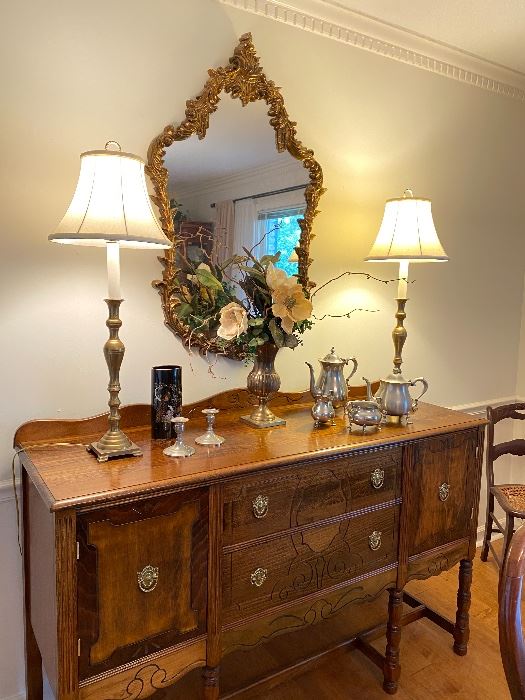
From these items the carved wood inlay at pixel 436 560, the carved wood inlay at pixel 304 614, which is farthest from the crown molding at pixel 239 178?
the carved wood inlay at pixel 436 560

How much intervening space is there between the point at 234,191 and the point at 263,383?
73 cm

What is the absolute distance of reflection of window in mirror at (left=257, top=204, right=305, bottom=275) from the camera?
207 centimetres

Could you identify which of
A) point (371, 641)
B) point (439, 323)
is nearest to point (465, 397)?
point (439, 323)

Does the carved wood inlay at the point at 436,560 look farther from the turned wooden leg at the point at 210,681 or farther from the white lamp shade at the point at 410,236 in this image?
the white lamp shade at the point at 410,236

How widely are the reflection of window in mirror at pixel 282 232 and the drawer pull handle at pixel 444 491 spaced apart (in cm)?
101

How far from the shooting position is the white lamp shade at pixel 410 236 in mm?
2076

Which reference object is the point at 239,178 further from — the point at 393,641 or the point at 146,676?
the point at 393,641

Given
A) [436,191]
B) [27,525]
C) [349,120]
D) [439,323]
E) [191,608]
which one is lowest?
[191,608]

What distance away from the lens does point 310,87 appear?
2125mm

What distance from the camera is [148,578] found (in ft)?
4.56

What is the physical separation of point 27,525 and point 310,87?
1918 mm

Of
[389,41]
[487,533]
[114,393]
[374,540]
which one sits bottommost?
[487,533]

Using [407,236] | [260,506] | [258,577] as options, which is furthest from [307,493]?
[407,236]

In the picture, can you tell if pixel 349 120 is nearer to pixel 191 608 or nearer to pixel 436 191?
pixel 436 191
